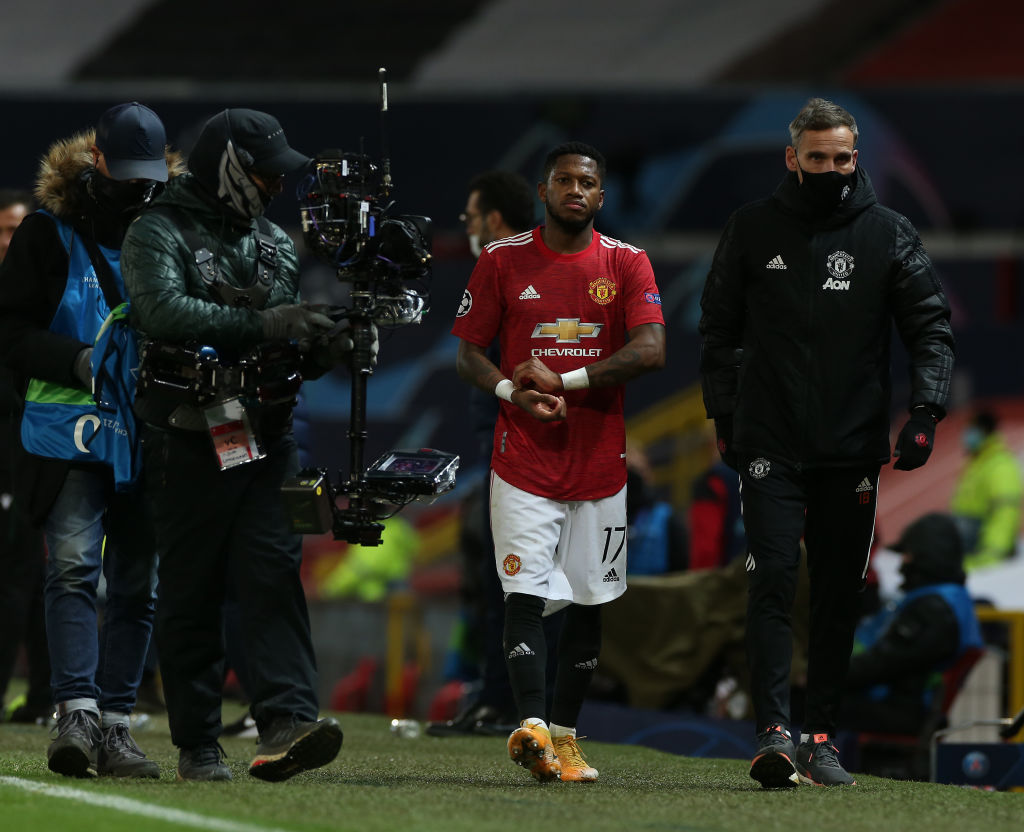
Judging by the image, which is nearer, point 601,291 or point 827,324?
point 827,324

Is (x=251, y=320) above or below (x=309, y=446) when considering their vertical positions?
above

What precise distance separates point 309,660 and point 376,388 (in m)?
14.8

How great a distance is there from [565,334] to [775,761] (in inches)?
57.0

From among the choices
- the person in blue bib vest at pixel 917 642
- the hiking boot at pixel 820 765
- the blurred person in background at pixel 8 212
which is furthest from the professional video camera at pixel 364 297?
the person in blue bib vest at pixel 917 642

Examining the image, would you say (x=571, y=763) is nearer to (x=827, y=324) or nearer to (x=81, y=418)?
(x=827, y=324)

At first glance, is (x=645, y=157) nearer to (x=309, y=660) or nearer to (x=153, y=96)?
(x=153, y=96)

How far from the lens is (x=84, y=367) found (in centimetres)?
516

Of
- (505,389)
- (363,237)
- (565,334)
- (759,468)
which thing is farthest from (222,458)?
(759,468)

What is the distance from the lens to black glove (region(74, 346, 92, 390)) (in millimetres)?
5152

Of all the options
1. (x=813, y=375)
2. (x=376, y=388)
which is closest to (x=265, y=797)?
(x=813, y=375)

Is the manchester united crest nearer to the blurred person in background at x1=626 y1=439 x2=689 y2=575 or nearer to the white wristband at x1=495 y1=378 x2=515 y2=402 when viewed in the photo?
the white wristband at x1=495 y1=378 x2=515 y2=402

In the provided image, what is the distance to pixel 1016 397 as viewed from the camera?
1895 centimetres

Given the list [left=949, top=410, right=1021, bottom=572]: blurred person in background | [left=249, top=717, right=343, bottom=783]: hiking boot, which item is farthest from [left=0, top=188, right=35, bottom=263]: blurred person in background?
[left=949, top=410, right=1021, bottom=572]: blurred person in background

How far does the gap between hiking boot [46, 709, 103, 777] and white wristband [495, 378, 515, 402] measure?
5.14ft
